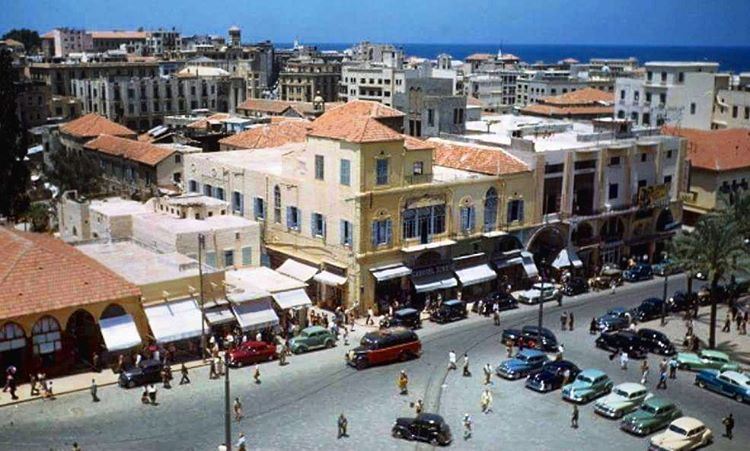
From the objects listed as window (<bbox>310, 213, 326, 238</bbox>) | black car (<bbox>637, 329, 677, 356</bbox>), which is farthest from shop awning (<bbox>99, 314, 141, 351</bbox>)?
black car (<bbox>637, 329, 677, 356</bbox>)

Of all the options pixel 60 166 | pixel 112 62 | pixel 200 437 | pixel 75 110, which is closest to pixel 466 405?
pixel 200 437

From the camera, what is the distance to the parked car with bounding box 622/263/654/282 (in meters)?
65.4

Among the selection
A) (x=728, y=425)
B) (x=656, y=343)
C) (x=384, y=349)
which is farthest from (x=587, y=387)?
(x=384, y=349)

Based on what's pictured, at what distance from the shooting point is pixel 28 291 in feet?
140

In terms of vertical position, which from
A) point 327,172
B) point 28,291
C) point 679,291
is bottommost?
point 679,291

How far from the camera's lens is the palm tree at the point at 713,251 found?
48.6 m

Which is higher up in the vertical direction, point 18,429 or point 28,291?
point 28,291

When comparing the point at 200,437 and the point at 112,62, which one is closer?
the point at 200,437

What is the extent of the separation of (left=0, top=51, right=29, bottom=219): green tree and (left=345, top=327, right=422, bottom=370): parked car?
38628 millimetres

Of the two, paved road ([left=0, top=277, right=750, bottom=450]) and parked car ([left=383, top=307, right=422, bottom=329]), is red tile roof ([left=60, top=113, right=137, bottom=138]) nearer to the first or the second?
parked car ([left=383, top=307, right=422, bottom=329])

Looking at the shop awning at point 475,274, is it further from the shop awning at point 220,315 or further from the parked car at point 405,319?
the shop awning at point 220,315

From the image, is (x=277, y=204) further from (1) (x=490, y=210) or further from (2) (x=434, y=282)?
(1) (x=490, y=210)

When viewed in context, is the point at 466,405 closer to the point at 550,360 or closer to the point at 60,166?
the point at 550,360

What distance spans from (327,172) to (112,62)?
9924 cm
